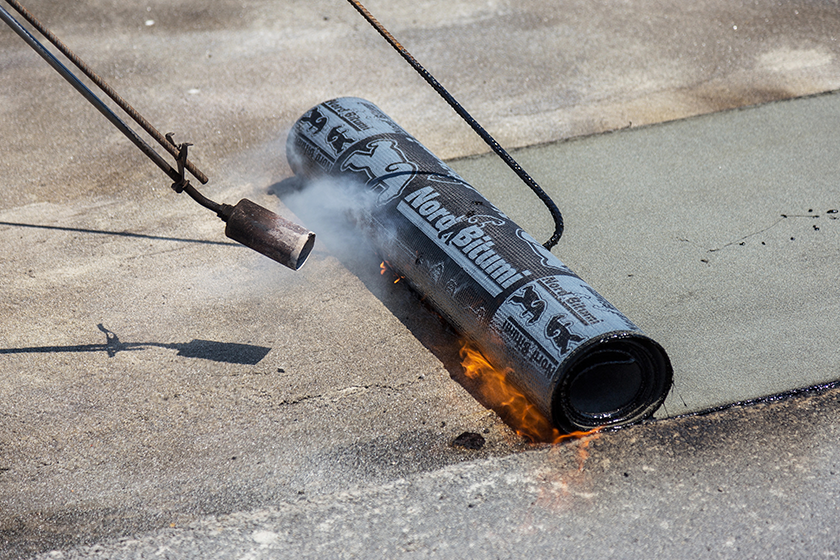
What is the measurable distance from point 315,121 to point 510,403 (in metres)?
2.76

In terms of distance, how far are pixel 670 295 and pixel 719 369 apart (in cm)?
70

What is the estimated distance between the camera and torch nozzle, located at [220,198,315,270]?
171 inches

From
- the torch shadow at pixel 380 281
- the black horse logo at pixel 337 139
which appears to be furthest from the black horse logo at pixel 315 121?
the torch shadow at pixel 380 281

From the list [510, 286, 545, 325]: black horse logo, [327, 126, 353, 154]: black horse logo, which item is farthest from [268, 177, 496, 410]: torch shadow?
[510, 286, 545, 325]: black horse logo

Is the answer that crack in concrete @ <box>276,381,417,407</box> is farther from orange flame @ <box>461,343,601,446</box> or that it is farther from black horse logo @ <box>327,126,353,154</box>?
black horse logo @ <box>327,126,353,154</box>

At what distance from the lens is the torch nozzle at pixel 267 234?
4.34 meters

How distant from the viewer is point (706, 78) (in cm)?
772

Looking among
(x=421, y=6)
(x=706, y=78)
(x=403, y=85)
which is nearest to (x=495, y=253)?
(x=403, y=85)

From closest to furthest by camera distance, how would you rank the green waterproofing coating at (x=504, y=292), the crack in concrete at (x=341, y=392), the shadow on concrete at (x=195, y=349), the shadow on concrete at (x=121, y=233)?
the green waterproofing coating at (x=504, y=292) → the crack in concrete at (x=341, y=392) → the shadow on concrete at (x=195, y=349) → the shadow on concrete at (x=121, y=233)

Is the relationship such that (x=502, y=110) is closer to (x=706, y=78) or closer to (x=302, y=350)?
(x=706, y=78)

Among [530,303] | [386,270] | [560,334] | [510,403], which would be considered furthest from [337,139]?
[560,334]

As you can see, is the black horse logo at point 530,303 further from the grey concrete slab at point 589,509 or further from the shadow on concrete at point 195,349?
the shadow on concrete at point 195,349

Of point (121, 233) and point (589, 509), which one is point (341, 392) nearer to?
point (589, 509)

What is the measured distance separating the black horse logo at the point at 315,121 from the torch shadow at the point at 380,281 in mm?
602
